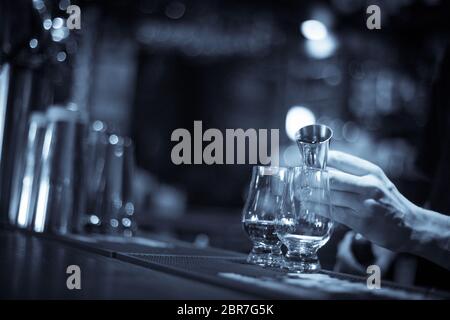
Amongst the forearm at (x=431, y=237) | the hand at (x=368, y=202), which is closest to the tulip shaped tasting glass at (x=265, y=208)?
the hand at (x=368, y=202)

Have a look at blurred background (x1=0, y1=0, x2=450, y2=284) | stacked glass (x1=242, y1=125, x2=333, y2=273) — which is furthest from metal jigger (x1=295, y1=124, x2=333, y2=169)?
blurred background (x1=0, y1=0, x2=450, y2=284)

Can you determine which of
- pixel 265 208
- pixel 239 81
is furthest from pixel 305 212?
pixel 239 81

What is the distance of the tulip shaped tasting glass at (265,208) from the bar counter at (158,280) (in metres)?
0.06

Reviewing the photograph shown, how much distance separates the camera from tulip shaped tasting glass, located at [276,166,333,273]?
102cm

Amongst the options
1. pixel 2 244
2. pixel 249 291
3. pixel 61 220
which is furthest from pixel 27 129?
pixel 249 291

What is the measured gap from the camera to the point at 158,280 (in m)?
0.84

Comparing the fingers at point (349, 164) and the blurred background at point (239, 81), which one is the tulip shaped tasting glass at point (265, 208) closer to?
the fingers at point (349, 164)

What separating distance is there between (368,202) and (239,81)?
654cm

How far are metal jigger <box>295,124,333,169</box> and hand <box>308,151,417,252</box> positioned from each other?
1.9 inches

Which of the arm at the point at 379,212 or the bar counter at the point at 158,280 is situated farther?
the arm at the point at 379,212

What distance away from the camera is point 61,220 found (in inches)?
64.2

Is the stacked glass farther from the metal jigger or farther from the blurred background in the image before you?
the blurred background

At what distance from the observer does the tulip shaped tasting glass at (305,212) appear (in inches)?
40.1
